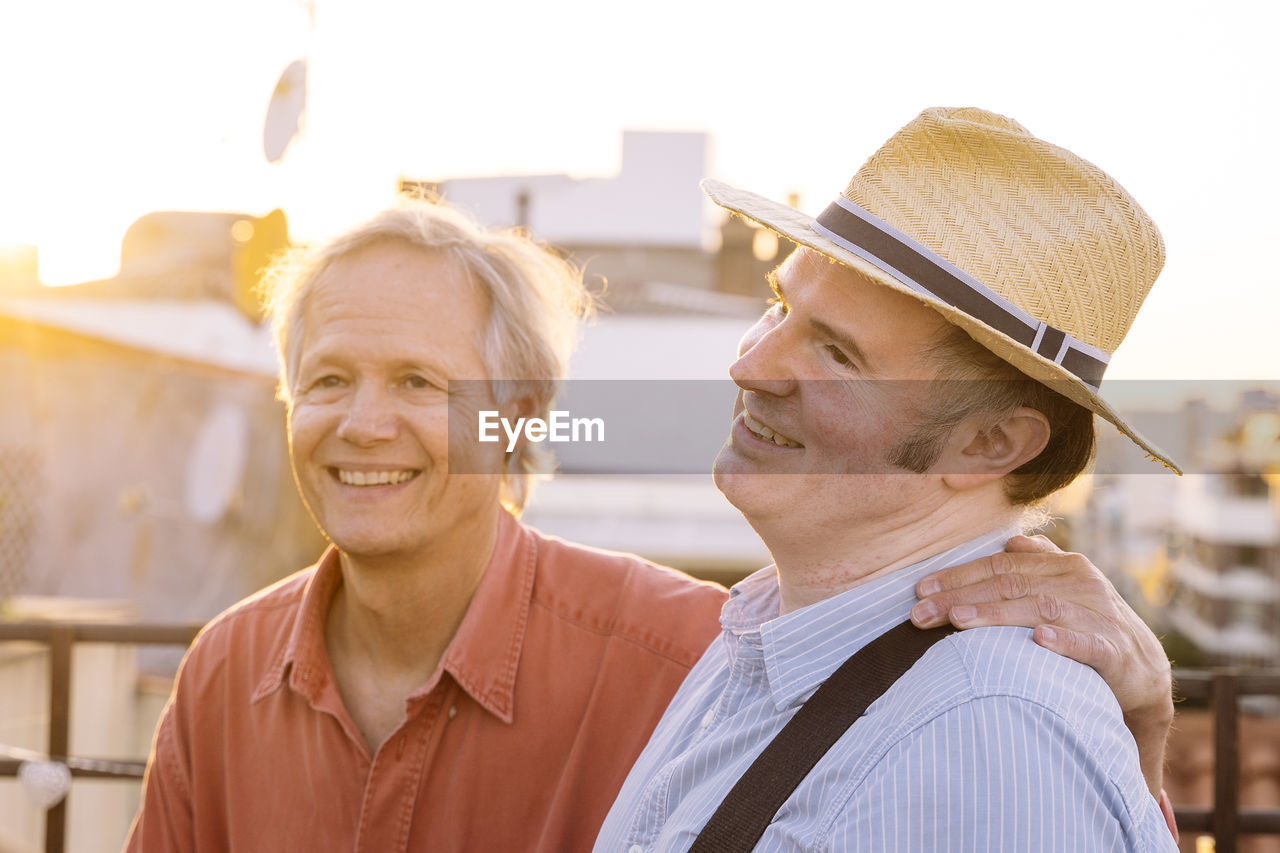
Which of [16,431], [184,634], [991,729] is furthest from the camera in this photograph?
[16,431]

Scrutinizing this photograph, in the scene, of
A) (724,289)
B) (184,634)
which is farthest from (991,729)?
(724,289)

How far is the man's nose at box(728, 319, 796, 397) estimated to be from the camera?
1.39m

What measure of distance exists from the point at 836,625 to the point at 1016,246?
53 cm

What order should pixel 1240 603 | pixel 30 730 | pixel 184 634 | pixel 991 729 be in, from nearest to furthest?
pixel 991 729 < pixel 184 634 < pixel 30 730 < pixel 1240 603

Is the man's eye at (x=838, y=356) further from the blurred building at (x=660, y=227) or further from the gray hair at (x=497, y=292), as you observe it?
the blurred building at (x=660, y=227)

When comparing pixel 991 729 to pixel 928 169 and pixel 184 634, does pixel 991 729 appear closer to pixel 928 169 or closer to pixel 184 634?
pixel 928 169

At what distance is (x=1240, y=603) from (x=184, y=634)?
35.3m

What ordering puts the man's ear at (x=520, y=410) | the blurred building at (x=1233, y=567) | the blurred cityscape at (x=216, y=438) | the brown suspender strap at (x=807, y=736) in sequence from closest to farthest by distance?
the brown suspender strap at (x=807, y=736), the man's ear at (x=520, y=410), the blurred cityscape at (x=216, y=438), the blurred building at (x=1233, y=567)

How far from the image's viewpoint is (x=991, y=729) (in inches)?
41.7

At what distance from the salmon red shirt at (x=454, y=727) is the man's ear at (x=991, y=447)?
3.14ft

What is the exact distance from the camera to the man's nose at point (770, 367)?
1.39m

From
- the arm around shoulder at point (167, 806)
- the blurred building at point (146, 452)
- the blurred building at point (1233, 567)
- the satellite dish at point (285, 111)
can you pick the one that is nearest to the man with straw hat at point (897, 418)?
the arm around shoulder at point (167, 806)

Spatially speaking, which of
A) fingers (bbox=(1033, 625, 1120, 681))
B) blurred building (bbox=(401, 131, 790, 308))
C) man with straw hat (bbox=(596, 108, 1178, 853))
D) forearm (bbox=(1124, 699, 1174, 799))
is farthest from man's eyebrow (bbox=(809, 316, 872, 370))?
blurred building (bbox=(401, 131, 790, 308))

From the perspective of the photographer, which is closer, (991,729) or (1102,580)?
(991,729)
